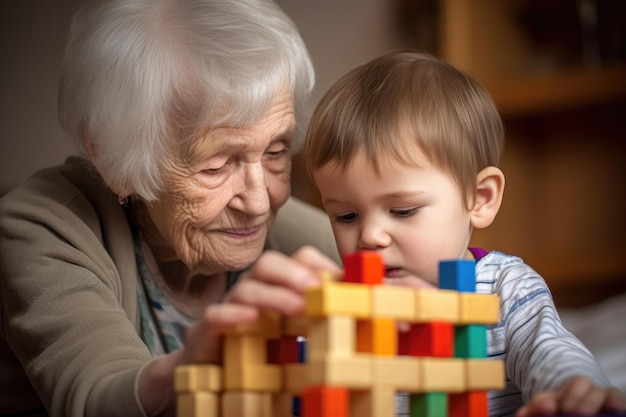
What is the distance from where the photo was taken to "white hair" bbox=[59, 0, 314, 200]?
1676 millimetres

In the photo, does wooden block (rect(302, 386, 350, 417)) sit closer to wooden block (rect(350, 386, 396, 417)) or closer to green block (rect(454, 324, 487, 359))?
wooden block (rect(350, 386, 396, 417))

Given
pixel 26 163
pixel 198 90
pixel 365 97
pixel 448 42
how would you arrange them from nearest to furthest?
pixel 365 97, pixel 198 90, pixel 26 163, pixel 448 42

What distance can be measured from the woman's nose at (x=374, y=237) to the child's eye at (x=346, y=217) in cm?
5

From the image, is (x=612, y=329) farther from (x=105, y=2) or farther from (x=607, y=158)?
(x=105, y=2)

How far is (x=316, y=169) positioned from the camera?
1.57 metres

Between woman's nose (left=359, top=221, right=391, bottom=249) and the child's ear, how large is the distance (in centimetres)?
20

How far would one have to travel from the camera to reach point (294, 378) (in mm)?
1058

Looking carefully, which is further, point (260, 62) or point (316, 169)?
point (260, 62)

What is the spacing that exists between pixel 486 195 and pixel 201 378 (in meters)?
0.73

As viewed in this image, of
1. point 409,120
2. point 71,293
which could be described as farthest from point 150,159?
point 409,120

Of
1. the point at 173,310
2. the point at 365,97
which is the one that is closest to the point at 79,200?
the point at 173,310

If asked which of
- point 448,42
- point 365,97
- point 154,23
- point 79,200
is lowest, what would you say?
point 79,200

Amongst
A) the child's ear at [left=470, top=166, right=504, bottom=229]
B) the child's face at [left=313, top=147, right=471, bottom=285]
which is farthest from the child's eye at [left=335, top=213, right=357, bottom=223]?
the child's ear at [left=470, top=166, right=504, bottom=229]

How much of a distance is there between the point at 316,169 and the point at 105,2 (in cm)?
61
